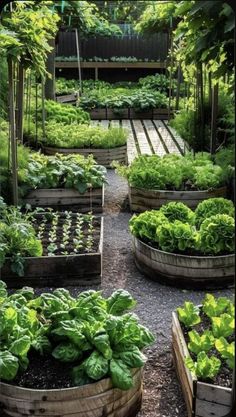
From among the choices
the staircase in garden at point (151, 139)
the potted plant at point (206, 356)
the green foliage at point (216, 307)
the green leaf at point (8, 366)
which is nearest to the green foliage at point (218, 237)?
the potted plant at point (206, 356)

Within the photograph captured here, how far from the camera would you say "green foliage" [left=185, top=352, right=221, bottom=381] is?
110 inches

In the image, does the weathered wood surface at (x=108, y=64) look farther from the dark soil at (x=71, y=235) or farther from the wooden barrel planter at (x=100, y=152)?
the dark soil at (x=71, y=235)

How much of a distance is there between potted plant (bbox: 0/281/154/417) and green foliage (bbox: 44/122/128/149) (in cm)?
586

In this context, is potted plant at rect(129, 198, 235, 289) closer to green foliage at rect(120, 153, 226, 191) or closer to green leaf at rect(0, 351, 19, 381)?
green foliage at rect(120, 153, 226, 191)

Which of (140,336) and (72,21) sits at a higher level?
(72,21)

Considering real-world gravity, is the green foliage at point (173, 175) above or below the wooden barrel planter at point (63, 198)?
above

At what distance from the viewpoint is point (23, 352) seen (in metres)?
2.84

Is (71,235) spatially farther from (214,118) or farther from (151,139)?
(151,139)

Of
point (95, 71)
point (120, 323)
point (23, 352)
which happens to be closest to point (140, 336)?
point (120, 323)

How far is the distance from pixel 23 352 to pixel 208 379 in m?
0.99

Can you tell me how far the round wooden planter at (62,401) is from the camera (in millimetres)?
2684

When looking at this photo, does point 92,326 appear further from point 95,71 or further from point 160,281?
point 95,71

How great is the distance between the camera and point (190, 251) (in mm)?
4715

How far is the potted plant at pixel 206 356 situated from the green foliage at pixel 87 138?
570cm
